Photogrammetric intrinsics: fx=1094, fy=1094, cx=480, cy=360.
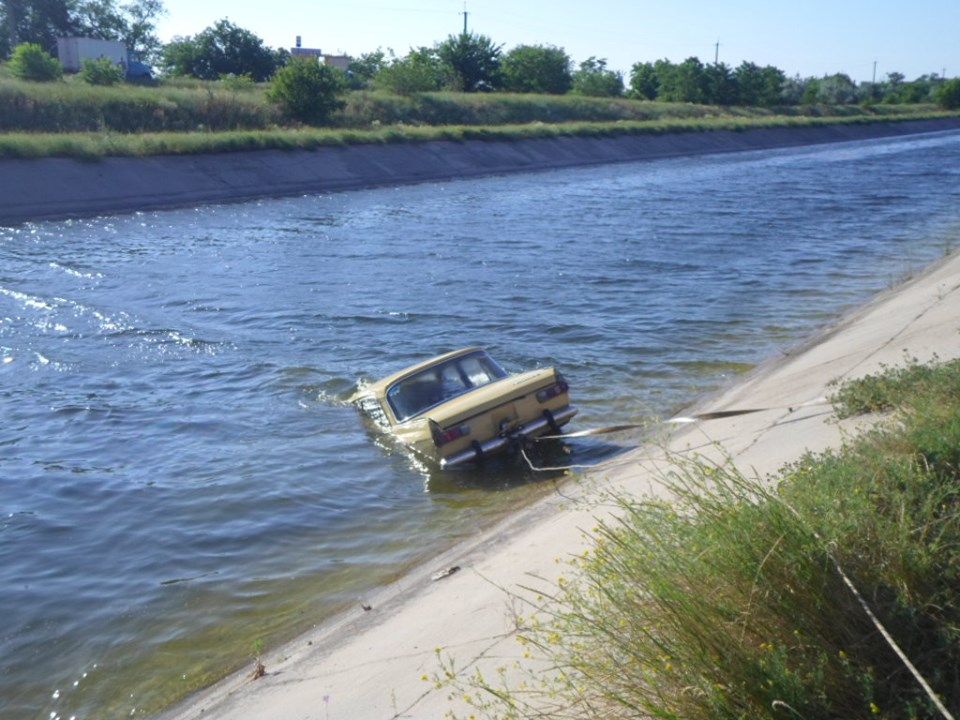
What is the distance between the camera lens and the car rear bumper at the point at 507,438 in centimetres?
1115

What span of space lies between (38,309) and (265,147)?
25517mm

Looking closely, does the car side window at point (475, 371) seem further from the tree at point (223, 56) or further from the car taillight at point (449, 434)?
the tree at point (223, 56)

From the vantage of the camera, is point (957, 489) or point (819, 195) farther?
point (819, 195)

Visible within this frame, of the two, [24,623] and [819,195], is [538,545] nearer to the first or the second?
[24,623]

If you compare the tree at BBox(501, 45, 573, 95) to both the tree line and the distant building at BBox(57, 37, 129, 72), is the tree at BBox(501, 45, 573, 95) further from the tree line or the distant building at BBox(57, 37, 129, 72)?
the distant building at BBox(57, 37, 129, 72)

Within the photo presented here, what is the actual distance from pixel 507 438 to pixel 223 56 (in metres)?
84.0

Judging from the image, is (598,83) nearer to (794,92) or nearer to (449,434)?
(794,92)

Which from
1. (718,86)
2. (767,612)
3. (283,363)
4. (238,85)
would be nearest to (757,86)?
(718,86)

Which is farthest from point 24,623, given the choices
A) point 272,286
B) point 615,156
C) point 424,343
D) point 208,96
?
point 615,156

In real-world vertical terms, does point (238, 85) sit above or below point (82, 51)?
below

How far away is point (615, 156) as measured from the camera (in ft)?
212

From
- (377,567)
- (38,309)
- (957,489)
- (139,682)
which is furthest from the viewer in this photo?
(38,309)

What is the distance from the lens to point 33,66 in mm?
57406

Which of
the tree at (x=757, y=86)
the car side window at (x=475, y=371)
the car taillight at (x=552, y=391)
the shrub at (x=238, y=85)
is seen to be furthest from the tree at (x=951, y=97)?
the car taillight at (x=552, y=391)
